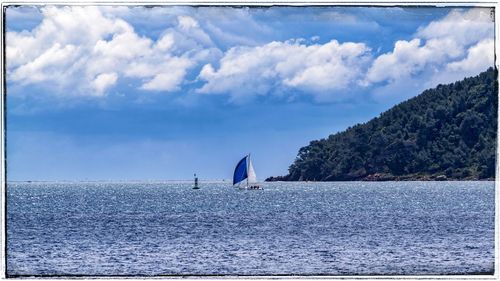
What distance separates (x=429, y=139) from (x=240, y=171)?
67.4m

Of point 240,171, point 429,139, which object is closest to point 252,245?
point 240,171

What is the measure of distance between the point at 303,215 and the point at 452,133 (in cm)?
11624

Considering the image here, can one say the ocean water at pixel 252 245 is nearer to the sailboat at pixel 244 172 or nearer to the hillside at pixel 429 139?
the sailboat at pixel 244 172

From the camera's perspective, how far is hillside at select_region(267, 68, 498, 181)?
557 ft

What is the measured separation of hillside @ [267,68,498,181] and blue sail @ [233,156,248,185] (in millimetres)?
58400

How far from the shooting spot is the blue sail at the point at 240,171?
116312 millimetres

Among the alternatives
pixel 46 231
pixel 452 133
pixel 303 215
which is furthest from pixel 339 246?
pixel 452 133

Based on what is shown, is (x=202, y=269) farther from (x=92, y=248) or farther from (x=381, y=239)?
(x=381, y=239)

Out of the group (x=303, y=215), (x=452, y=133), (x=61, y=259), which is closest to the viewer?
(x=61, y=259)

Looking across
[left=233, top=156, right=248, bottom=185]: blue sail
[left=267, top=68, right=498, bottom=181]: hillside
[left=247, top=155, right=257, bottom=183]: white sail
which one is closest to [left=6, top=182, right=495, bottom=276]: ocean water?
[left=233, top=156, right=248, bottom=185]: blue sail

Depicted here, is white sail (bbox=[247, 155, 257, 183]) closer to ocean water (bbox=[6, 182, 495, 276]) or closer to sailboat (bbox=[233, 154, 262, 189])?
sailboat (bbox=[233, 154, 262, 189])

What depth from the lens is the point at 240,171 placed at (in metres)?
120

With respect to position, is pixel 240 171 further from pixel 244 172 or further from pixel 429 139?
pixel 429 139

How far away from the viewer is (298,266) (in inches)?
1231
